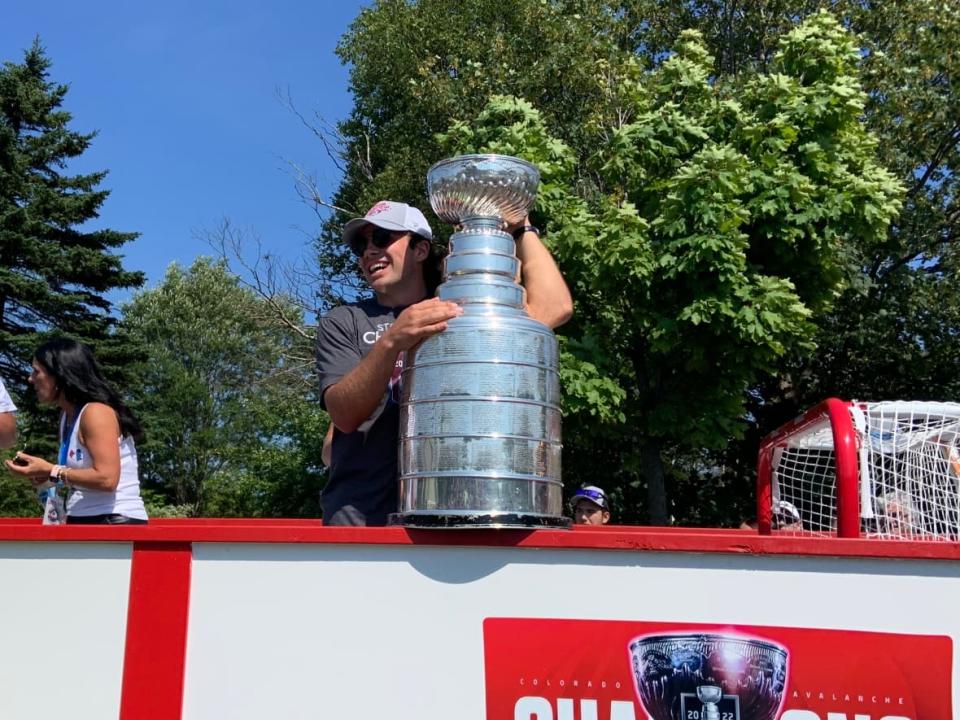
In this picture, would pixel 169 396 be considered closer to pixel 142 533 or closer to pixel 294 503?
pixel 294 503

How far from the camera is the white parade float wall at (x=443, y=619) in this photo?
6.35 ft

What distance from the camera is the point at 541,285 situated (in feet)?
9.38

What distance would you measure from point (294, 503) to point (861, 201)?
50.8ft

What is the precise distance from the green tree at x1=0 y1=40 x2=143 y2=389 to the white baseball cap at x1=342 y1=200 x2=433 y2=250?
90.3 ft

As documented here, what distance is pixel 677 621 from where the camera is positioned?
6.56 ft

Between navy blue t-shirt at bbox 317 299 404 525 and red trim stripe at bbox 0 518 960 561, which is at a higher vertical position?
navy blue t-shirt at bbox 317 299 404 525

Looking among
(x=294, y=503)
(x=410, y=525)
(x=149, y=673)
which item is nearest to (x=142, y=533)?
(x=149, y=673)

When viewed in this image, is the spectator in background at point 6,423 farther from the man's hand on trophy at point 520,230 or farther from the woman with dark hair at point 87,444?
the man's hand on trophy at point 520,230

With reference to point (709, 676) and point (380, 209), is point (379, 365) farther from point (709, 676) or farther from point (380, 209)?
point (709, 676)

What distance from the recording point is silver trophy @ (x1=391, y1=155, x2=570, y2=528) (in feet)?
7.07

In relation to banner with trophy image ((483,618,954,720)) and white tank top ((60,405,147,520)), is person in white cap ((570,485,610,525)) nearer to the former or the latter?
white tank top ((60,405,147,520))

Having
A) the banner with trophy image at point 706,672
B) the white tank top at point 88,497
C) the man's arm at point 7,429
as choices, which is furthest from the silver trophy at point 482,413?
the man's arm at point 7,429

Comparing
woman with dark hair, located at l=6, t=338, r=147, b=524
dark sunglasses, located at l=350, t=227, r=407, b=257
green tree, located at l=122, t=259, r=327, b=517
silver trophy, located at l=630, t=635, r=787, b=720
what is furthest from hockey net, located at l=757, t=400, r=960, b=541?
green tree, located at l=122, t=259, r=327, b=517

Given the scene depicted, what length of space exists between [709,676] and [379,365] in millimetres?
A: 1078
